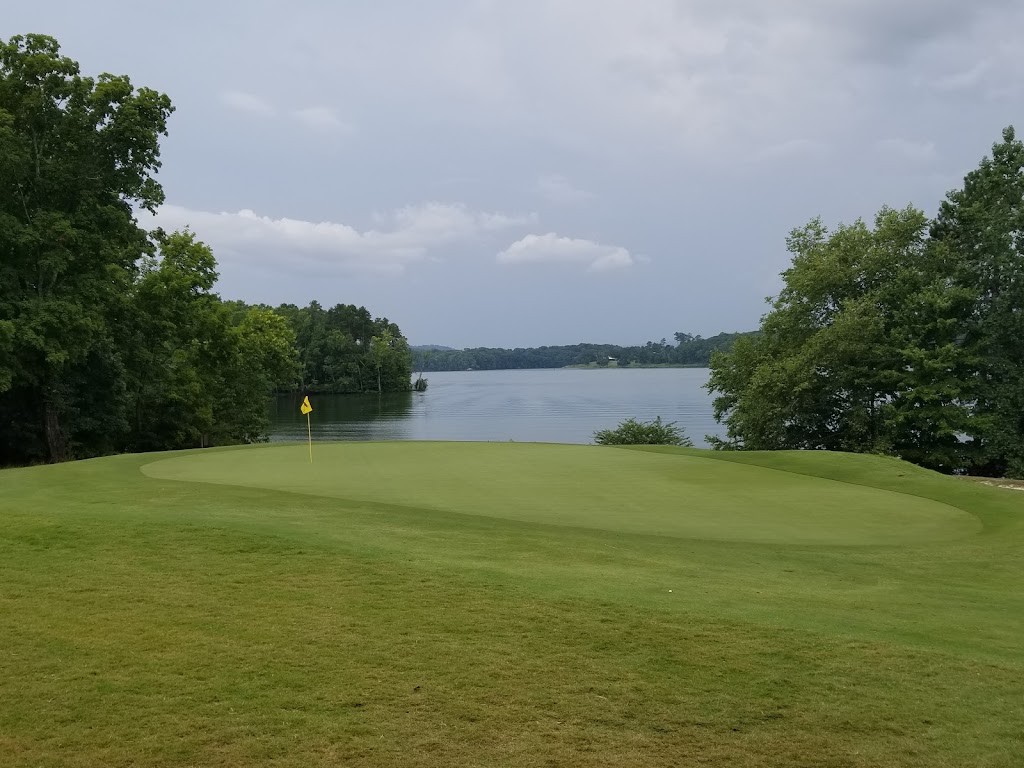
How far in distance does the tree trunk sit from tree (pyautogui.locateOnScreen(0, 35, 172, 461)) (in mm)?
40

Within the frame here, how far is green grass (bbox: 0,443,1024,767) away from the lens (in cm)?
361

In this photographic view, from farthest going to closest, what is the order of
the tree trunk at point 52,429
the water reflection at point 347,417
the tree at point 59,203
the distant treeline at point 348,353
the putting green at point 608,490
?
the distant treeline at point 348,353, the water reflection at point 347,417, the tree trunk at point 52,429, the tree at point 59,203, the putting green at point 608,490

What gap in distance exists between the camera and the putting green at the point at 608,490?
10.6 metres

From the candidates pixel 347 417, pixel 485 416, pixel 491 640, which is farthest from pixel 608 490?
pixel 347 417

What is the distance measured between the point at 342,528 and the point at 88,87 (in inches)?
1014

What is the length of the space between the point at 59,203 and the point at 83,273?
2618 mm

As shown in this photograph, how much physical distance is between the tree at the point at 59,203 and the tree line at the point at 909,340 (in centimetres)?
2605

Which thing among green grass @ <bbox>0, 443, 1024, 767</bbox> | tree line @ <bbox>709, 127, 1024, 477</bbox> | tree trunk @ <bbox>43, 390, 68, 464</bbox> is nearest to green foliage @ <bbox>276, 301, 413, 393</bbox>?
tree trunk @ <bbox>43, 390, 68, 464</bbox>

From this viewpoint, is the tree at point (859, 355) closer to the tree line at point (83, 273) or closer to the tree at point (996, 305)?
the tree at point (996, 305)

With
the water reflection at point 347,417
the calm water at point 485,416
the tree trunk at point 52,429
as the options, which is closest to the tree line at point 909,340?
the calm water at point 485,416

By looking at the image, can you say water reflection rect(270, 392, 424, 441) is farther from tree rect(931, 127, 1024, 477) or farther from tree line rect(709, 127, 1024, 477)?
tree rect(931, 127, 1024, 477)

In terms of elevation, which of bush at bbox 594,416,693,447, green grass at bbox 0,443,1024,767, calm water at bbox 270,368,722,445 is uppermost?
green grass at bbox 0,443,1024,767

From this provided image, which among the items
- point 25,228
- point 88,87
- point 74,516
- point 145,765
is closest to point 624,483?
point 74,516

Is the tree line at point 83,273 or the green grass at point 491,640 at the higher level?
the tree line at point 83,273
